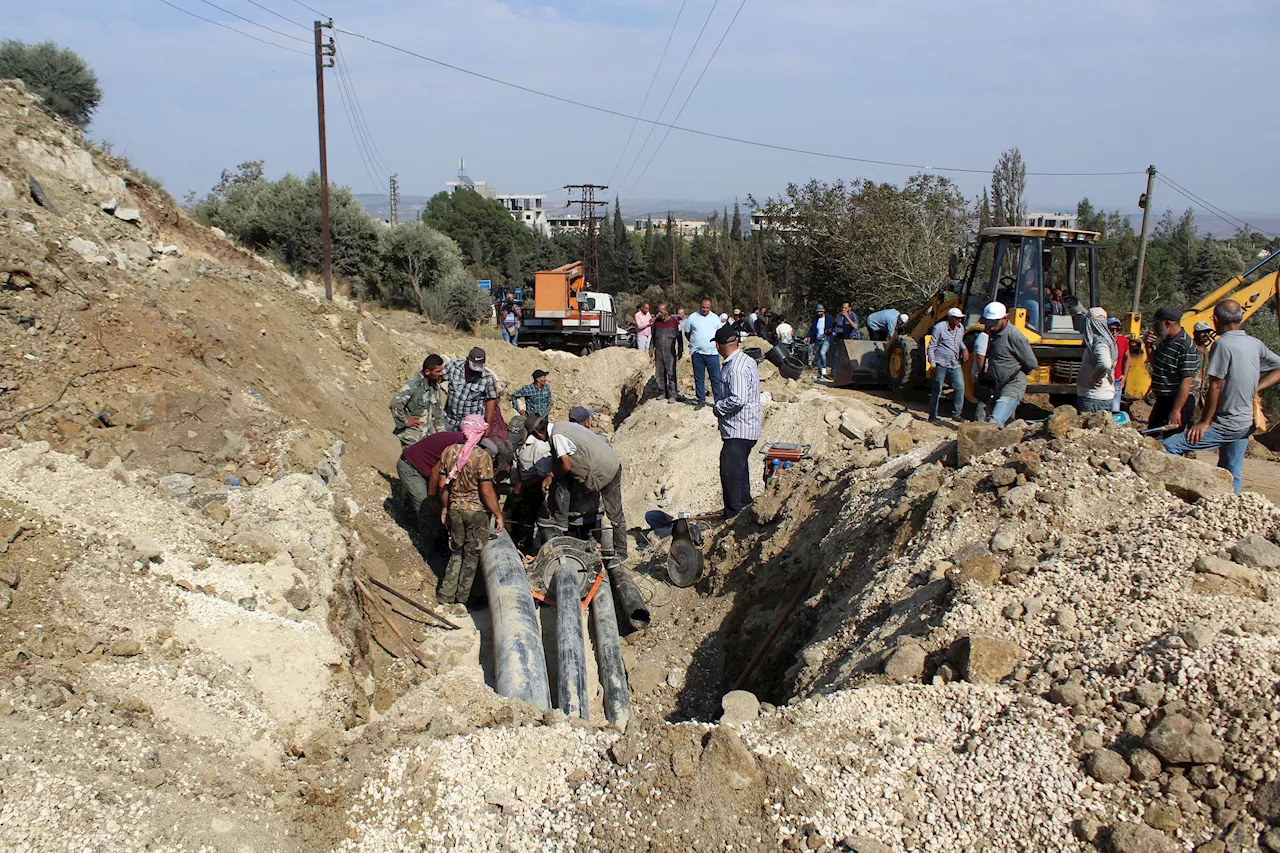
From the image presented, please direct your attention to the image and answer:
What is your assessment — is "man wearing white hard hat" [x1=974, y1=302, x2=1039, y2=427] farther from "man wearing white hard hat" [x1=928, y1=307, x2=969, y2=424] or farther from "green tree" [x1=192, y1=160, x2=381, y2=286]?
"green tree" [x1=192, y1=160, x2=381, y2=286]

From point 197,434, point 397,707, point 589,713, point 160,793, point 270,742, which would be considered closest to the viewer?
point 160,793

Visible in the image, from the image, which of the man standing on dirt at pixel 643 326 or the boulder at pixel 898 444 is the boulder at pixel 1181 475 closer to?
the boulder at pixel 898 444

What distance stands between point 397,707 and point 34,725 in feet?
5.67

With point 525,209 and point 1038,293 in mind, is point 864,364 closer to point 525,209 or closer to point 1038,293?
point 1038,293

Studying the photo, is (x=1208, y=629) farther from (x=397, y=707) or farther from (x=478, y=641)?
(x=478, y=641)

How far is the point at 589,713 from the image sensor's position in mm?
5168

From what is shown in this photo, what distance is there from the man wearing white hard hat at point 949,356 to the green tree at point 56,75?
19.3m

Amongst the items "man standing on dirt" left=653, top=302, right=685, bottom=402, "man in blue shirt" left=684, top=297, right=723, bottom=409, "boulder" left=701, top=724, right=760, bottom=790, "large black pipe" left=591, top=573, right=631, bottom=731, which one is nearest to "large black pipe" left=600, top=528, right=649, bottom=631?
"large black pipe" left=591, top=573, right=631, bottom=731

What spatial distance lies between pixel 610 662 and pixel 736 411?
8.47 ft

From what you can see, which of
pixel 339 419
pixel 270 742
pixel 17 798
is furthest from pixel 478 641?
pixel 339 419

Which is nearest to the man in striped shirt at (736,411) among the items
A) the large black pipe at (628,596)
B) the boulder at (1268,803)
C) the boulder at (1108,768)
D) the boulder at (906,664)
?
the large black pipe at (628,596)

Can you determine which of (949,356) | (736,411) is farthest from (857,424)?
(736,411)

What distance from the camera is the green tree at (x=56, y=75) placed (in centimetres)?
2036

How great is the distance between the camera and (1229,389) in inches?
231
